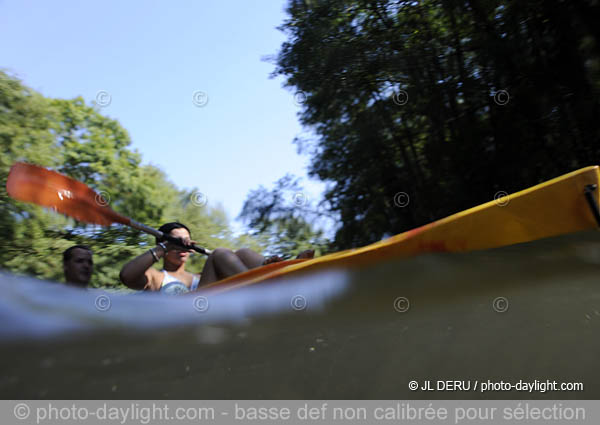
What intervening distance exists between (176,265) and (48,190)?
568 mm

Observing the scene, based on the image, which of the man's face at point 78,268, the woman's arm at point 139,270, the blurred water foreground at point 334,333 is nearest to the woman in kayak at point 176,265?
the woman's arm at point 139,270

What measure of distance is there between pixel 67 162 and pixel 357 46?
3451mm

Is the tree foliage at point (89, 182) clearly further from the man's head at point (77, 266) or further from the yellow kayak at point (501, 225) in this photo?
the yellow kayak at point (501, 225)

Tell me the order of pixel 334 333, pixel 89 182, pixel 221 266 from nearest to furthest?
pixel 334 333
pixel 221 266
pixel 89 182

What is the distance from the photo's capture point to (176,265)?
5.80 feet

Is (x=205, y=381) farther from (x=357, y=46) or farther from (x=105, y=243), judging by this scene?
(x=357, y=46)

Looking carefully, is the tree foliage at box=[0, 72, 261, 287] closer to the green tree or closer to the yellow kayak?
the green tree

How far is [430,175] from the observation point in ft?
9.37

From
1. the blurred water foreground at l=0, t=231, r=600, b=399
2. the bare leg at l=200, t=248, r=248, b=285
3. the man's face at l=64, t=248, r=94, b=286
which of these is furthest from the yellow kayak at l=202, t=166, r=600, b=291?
the man's face at l=64, t=248, r=94, b=286

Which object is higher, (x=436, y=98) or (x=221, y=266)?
(x=436, y=98)

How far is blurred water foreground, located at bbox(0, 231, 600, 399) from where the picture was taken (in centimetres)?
122

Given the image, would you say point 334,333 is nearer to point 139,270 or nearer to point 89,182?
point 139,270

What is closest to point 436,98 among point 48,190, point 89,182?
point 48,190
